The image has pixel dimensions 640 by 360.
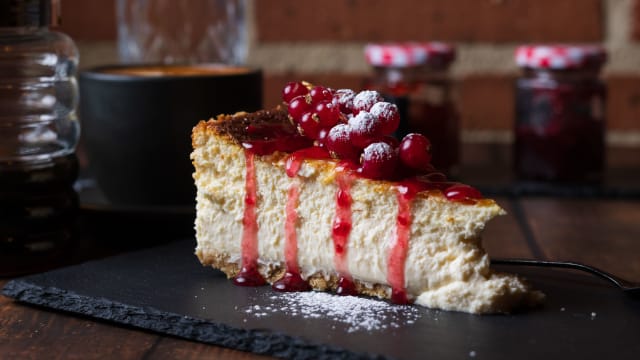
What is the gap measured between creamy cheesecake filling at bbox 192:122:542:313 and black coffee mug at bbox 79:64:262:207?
0.28 metres

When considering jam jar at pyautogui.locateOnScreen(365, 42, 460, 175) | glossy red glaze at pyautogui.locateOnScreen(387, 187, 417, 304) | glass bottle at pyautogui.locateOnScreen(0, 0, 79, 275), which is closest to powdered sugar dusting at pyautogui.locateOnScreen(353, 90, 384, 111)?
glossy red glaze at pyautogui.locateOnScreen(387, 187, 417, 304)

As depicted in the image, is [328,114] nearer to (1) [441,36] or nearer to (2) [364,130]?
(2) [364,130]

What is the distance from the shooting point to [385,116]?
1.16 metres

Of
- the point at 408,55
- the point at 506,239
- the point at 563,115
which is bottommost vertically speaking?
the point at 506,239

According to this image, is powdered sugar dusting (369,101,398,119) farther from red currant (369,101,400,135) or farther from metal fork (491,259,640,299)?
metal fork (491,259,640,299)

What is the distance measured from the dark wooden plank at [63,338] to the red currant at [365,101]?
352 mm

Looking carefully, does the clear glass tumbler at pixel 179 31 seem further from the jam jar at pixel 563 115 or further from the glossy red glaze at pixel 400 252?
the glossy red glaze at pixel 400 252

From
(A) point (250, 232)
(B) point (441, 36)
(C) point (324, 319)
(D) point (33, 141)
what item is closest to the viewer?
(C) point (324, 319)

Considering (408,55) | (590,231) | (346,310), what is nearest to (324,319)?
(346,310)

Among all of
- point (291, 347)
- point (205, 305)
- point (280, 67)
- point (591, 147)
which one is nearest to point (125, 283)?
point (205, 305)

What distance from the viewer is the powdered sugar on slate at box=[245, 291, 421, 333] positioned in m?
1.05

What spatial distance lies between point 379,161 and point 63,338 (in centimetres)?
38

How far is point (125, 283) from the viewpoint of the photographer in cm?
121

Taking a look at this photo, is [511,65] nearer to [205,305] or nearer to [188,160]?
[188,160]
